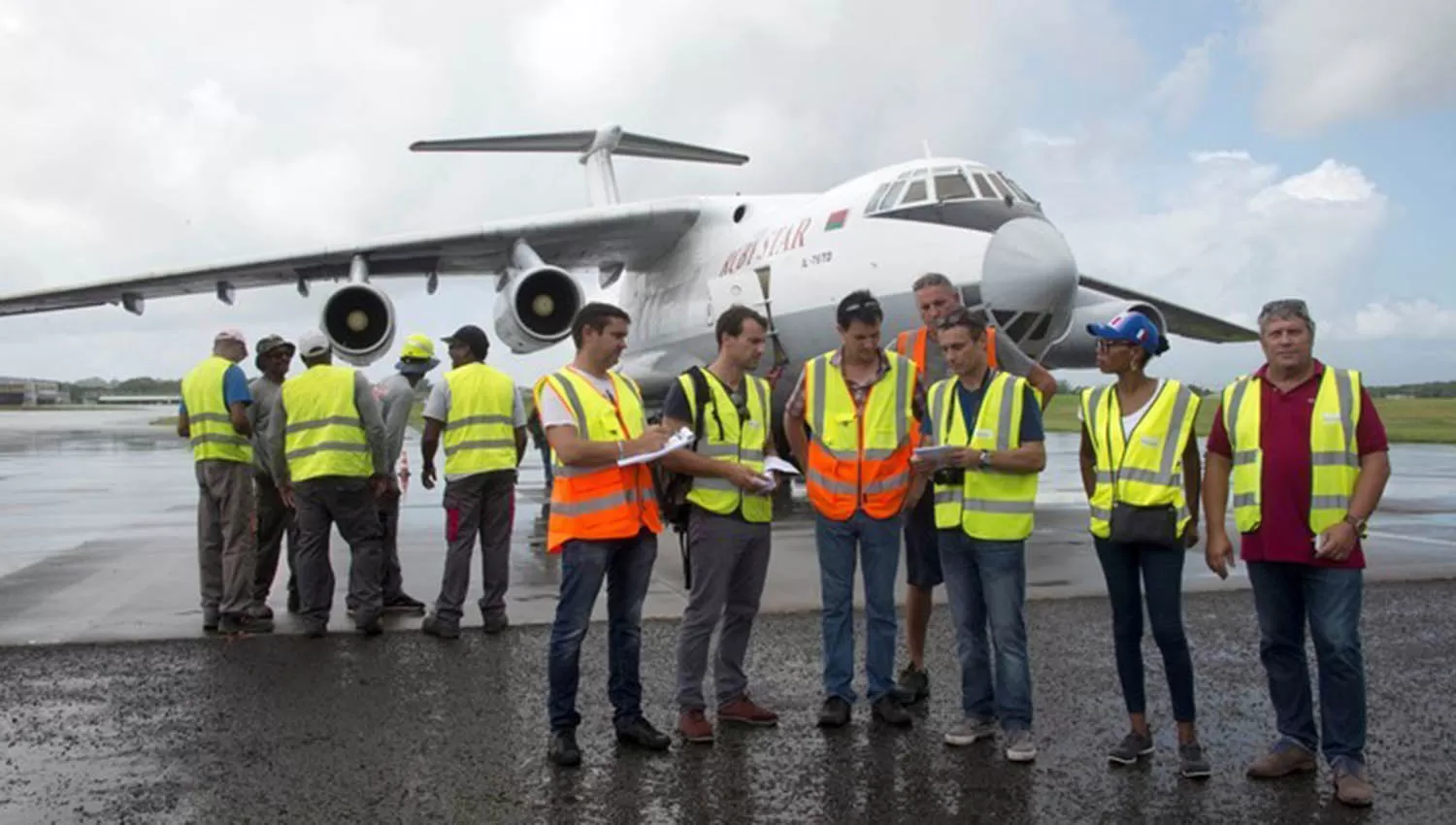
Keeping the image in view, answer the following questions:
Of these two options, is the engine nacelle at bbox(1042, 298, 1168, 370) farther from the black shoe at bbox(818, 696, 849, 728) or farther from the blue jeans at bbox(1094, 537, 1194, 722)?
the black shoe at bbox(818, 696, 849, 728)

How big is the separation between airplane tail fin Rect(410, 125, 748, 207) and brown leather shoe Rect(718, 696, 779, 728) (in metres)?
16.7

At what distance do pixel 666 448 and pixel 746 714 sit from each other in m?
1.21

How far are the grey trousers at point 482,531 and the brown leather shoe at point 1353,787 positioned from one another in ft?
14.8

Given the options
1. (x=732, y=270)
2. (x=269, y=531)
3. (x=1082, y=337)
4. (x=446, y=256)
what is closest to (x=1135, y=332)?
(x=269, y=531)

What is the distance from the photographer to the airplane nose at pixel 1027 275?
989cm

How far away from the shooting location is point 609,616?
5047mm

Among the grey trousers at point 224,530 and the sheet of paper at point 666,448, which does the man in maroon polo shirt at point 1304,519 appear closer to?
the sheet of paper at point 666,448

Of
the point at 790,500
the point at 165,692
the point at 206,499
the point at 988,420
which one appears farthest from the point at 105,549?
the point at 988,420

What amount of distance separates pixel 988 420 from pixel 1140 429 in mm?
617

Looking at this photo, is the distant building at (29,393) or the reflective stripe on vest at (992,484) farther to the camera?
the distant building at (29,393)

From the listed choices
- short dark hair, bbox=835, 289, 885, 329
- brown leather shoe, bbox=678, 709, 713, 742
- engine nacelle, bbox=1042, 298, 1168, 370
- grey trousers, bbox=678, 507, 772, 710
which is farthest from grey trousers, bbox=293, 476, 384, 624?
engine nacelle, bbox=1042, 298, 1168, 370

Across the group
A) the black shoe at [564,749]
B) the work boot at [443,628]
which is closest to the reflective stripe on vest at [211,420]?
the work boot at [443,628]

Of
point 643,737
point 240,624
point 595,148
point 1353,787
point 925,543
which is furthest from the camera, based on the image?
point 595,148

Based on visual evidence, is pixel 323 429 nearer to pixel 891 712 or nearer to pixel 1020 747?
pixel 891 712
